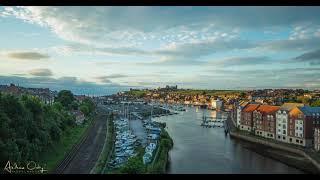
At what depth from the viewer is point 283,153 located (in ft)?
26.7

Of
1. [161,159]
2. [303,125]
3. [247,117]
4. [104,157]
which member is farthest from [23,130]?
[247,117]

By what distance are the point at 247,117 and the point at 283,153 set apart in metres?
3.39

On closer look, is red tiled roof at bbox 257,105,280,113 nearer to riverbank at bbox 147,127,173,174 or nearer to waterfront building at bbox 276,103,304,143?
waterfront building at bbox 276,103,304,143

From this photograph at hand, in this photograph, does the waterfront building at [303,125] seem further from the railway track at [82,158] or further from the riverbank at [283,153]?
the railway track at [82,158]

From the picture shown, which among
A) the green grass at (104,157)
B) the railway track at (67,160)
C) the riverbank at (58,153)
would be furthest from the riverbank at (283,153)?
the riverbank at (58,153)

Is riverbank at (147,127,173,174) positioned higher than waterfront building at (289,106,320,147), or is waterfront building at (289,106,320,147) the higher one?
waterfront building at (289,106,320,147)

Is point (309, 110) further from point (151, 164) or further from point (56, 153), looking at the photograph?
point (56, 153)

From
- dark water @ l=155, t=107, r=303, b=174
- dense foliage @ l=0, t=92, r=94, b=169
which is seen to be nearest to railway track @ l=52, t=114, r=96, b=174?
dense foliage @ l=0, t=92, r=94, b=169

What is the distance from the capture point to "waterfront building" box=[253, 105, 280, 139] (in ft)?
32.6

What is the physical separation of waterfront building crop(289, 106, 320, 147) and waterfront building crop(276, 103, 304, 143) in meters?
0.19

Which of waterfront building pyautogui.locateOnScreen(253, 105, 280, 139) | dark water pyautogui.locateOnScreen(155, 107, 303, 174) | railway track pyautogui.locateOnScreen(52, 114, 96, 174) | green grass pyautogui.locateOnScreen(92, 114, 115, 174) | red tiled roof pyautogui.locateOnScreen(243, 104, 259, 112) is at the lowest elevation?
dark water pyautogui.locateOnScreen(155, 107, 303, 174)

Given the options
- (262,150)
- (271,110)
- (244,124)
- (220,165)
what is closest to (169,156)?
(220,165)

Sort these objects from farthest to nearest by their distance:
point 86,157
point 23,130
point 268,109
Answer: point 268,109 < point 86,157 < point 23,130
